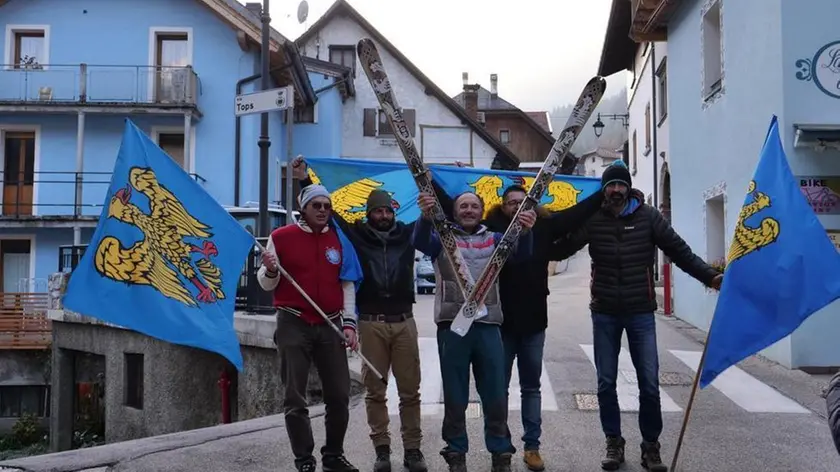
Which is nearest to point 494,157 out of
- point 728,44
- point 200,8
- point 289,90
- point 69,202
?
point 200,8

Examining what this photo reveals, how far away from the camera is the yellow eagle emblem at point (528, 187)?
637cm

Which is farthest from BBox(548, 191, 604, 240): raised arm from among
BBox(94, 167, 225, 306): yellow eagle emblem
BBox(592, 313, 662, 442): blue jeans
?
BBox(94, 167, 225, 306): yellow eagle emblem

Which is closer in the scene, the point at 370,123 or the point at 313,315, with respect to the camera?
the point at 313,315

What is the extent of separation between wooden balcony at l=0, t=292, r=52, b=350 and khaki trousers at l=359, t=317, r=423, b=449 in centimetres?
1226

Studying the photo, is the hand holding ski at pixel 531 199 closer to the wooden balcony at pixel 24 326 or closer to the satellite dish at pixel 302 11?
the wooden balcony at pixel 24 326

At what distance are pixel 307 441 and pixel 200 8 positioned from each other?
18954mm

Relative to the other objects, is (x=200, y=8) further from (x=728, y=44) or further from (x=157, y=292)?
(x=157, y=292)

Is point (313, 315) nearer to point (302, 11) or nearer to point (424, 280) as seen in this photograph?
point (302, 11)

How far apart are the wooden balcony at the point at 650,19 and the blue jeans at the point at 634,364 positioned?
1048 centimetres

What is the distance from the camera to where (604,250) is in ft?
16.5

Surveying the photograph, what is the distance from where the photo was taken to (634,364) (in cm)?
498

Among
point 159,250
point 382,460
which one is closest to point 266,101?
point 159,250

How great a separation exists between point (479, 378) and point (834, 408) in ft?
9.04

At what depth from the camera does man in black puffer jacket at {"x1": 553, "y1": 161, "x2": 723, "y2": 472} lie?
494 centimetres
